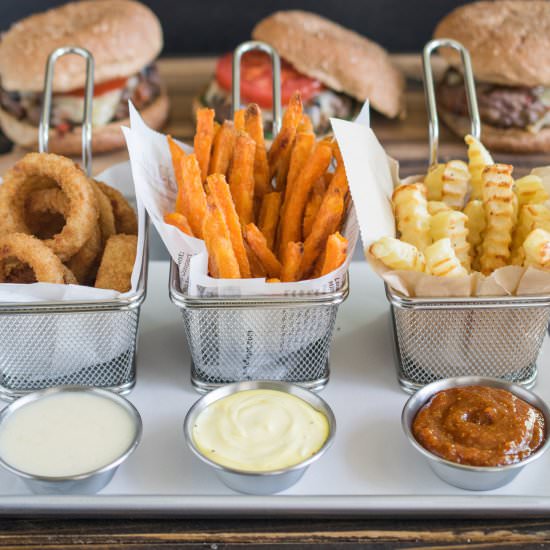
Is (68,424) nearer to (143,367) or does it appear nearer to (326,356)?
(143,367)

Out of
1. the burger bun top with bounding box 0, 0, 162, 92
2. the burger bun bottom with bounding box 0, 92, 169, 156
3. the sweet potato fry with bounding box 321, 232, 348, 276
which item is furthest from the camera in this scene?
the burger bun bottom with bounding box 0, 92, 169, 156

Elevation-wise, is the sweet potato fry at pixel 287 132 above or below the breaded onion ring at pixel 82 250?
above

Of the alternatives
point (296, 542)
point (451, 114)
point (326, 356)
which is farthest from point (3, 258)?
point (451, 114)

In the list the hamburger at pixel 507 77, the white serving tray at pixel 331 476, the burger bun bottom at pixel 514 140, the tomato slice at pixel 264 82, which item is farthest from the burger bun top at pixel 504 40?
the white serving tray at pixel 331 476

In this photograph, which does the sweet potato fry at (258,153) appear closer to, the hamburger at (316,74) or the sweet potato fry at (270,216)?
the sweet potato fry at (270,216)

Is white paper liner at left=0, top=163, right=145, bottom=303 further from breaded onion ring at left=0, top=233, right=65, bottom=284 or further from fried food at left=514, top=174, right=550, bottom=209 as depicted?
fried food at left=514, top=174, right=550, bottom=209

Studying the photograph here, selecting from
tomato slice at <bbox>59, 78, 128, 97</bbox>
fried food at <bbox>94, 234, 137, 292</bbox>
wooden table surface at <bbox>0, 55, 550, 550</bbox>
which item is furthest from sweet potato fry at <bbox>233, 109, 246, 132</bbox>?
tomato slice at <bbox>59, 78, 128, 97</bbox>
